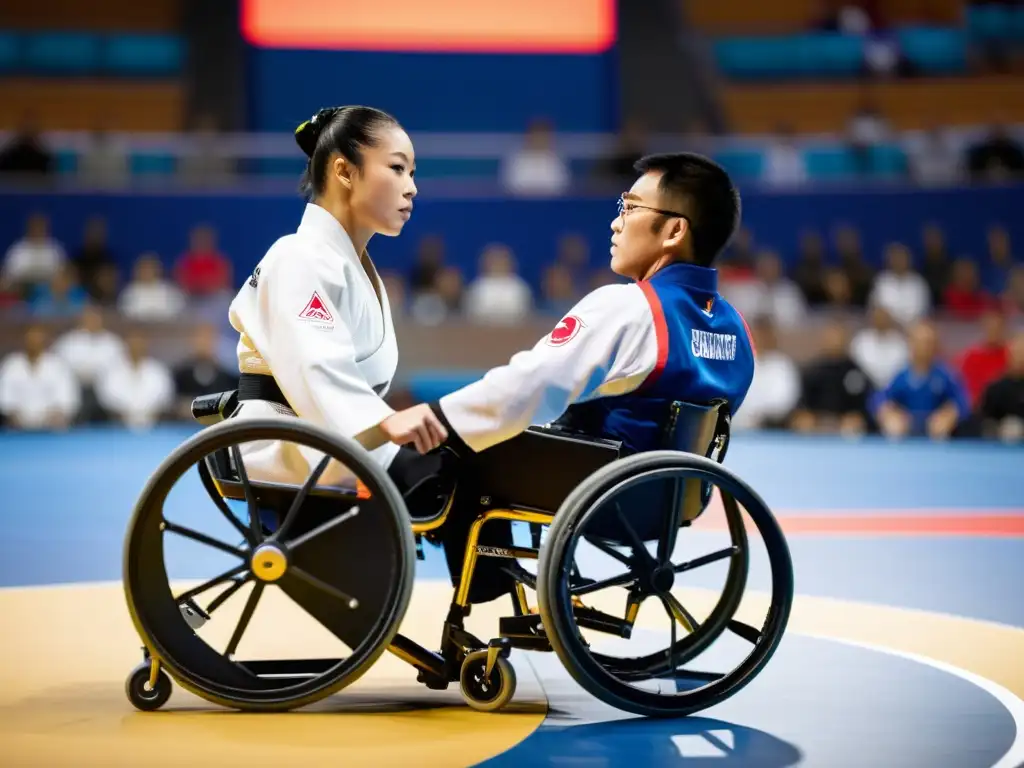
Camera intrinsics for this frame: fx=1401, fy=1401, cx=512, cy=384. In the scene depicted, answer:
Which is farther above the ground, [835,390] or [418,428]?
[418,428]

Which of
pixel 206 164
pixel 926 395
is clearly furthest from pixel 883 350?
pixel 206 164

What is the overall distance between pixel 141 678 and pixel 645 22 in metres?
17.1

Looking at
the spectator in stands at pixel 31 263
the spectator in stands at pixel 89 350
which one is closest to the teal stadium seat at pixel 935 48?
the spectator in stands at pixel 89 350

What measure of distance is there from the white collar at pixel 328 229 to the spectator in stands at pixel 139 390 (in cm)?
1007

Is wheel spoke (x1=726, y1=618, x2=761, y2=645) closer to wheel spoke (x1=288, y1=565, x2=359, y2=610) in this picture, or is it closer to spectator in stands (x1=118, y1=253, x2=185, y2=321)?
wheel spoke (x1=288, y1=565, x2=359, y2=610)

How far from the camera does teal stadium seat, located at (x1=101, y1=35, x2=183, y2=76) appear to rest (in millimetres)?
17500

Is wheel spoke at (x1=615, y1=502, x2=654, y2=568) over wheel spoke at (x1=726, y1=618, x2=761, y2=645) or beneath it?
over

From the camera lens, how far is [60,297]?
1376cm

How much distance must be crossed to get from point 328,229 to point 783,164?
1236 cm

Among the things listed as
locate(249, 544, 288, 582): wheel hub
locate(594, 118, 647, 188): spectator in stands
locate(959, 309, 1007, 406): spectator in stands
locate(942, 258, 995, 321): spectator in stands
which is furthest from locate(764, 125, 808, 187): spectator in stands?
locate(249, 544, 288, 582): wheel hub

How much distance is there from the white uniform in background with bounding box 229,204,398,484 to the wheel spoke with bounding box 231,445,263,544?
0.31ft

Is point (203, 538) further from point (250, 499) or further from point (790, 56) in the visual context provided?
point (790, 56)

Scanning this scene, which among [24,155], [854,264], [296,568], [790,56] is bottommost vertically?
[296,568]

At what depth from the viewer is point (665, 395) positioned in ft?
10.8
